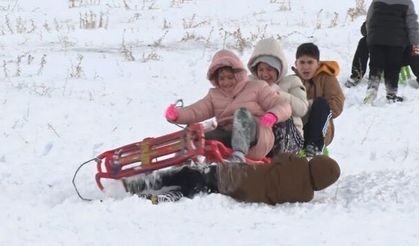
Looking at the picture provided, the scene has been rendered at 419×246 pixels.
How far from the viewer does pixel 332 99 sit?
6.46 metres

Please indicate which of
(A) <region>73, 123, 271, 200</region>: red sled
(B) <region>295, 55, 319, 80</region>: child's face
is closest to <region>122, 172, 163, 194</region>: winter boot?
(A) <region>73, 123, 271, 200</region>: red sled

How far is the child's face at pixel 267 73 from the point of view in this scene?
20.3 feet

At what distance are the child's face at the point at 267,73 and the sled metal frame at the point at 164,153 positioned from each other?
93 centimetres

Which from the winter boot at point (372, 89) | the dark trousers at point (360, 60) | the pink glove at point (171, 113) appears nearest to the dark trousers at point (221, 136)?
the pink glove at point (171, 113)

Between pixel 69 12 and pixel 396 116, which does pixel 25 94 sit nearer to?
pixel 396 116

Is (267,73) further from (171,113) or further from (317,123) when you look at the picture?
(171,113)

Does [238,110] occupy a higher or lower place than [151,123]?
higher

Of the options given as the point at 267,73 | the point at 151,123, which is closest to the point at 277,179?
the point at 267,73

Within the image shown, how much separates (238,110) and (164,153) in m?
0.58

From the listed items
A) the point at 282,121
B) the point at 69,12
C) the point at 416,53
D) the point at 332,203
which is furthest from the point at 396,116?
the point at 69,12

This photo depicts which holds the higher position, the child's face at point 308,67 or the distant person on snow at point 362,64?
the child's face at point 308,67

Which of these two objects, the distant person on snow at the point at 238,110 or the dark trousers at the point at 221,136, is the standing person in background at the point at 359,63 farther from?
the dark trousers at the point at 221,136

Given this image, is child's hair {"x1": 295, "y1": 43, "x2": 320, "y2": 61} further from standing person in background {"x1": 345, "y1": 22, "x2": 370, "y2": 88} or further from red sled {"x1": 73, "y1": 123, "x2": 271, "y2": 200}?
standing person in background {"x1": 345, "y1": 22, "x2": 370, "y2": 88}

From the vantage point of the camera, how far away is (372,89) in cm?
880
